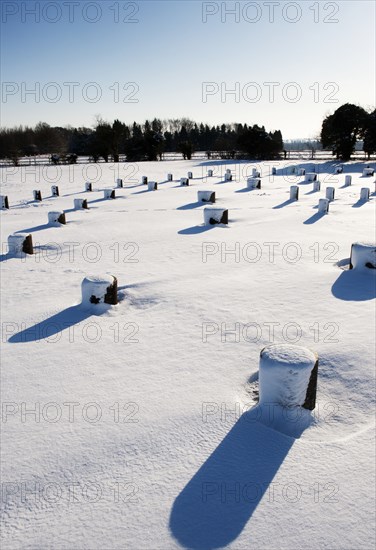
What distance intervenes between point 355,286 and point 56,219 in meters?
7.39

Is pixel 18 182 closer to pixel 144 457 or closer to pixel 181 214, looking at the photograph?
pixel 181 214

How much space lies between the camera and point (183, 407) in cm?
307

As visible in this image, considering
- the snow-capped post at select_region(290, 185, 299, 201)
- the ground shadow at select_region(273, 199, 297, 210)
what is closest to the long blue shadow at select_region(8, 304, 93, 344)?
the ground shadow at select_region(273, 199, 297, 210)

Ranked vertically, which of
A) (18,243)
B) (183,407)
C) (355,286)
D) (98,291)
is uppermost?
(18,243)

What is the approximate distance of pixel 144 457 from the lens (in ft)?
8.48

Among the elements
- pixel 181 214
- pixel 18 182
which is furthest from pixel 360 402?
pixel 18 182

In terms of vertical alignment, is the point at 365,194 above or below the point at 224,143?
below

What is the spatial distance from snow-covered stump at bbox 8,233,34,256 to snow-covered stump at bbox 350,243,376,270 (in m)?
5.61

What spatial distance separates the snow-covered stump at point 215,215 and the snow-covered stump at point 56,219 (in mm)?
3582

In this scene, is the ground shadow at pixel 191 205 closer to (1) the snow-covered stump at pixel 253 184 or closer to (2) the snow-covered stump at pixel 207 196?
(2) the snow-covered stump at pixel 207 196

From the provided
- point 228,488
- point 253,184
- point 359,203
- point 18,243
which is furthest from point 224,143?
point 228,488

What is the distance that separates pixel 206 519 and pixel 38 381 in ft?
6.31

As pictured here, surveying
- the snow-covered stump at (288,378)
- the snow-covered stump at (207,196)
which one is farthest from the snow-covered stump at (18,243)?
the snow-covered stump at (207,196)

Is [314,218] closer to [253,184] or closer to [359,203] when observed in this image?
[359,203]
